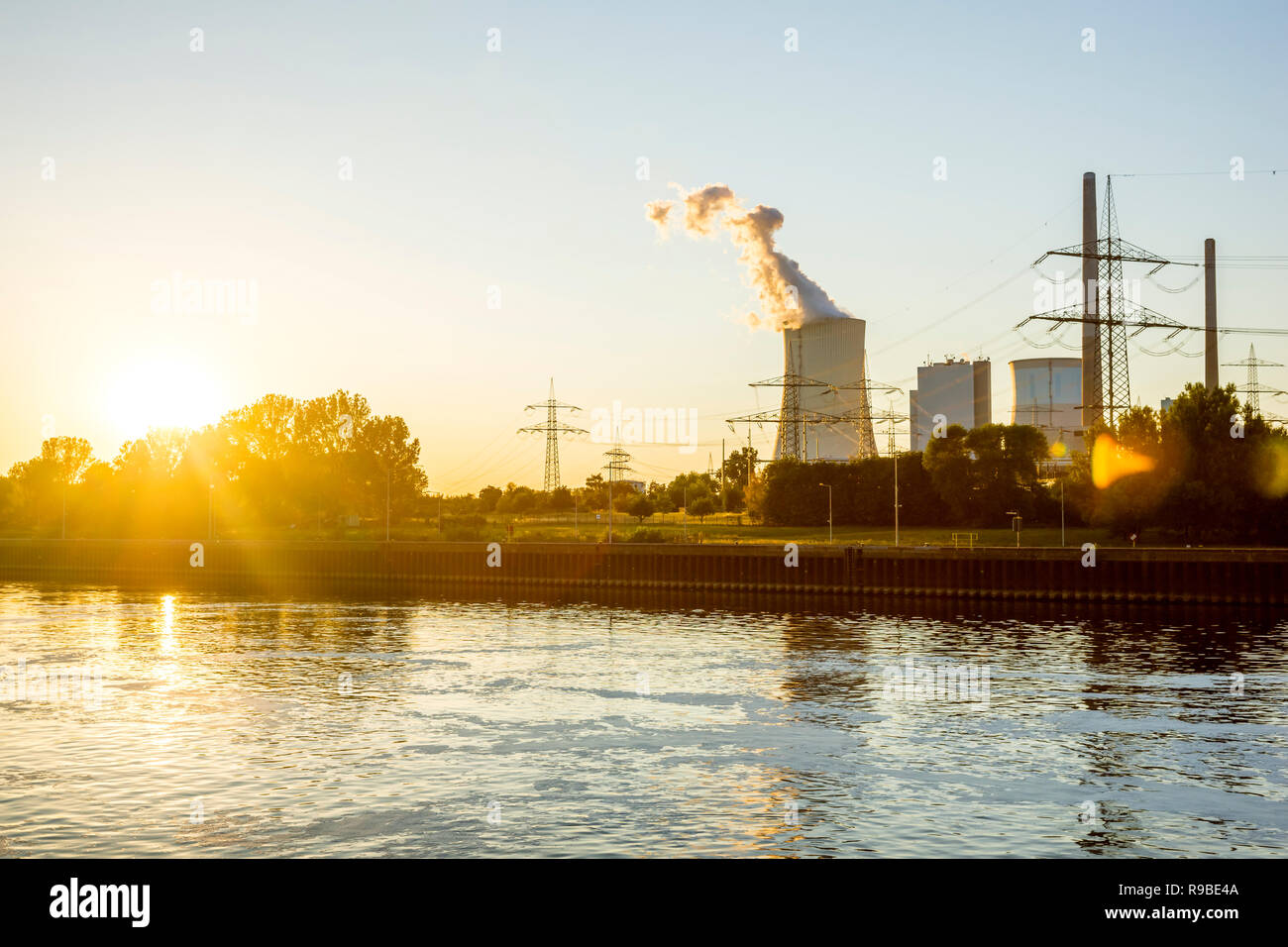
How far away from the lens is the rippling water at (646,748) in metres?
22.0

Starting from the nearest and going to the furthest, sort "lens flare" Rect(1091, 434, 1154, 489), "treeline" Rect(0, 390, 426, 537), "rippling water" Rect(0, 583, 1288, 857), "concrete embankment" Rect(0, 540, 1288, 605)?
"rippling water" Rect(0, 583, 1288, 857) < "concrete embankment" Rect(0, 540, 1288, 605) < "lens flare" Rect(1091, 434, 1154, 489) < "treeline" Rect(0, 390, 426, 537)

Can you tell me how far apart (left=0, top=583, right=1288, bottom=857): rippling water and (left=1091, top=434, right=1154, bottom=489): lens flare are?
3462cm

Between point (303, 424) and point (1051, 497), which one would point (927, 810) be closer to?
point (1051, 497)

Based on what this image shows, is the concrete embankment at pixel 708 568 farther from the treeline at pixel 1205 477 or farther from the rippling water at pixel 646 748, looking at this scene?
the rippling water at pixel 646 748

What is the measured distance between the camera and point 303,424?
187125mm

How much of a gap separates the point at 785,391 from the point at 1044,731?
157m

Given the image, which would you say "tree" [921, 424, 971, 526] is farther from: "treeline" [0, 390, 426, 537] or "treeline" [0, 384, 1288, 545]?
"treeline" [0, 390, 426, 537]

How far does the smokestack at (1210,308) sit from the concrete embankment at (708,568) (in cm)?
5815

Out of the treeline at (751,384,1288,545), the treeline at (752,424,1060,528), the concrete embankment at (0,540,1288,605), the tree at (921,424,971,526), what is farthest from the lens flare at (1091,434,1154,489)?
the tree at (921,424,971,526)

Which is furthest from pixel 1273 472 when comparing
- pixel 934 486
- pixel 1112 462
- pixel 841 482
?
pixel 841 482

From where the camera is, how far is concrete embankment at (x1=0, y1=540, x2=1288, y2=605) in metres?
77.8

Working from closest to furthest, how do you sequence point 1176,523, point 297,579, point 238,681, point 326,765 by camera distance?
point 326,765, point 238,681, point 1176,523, point 297,579
